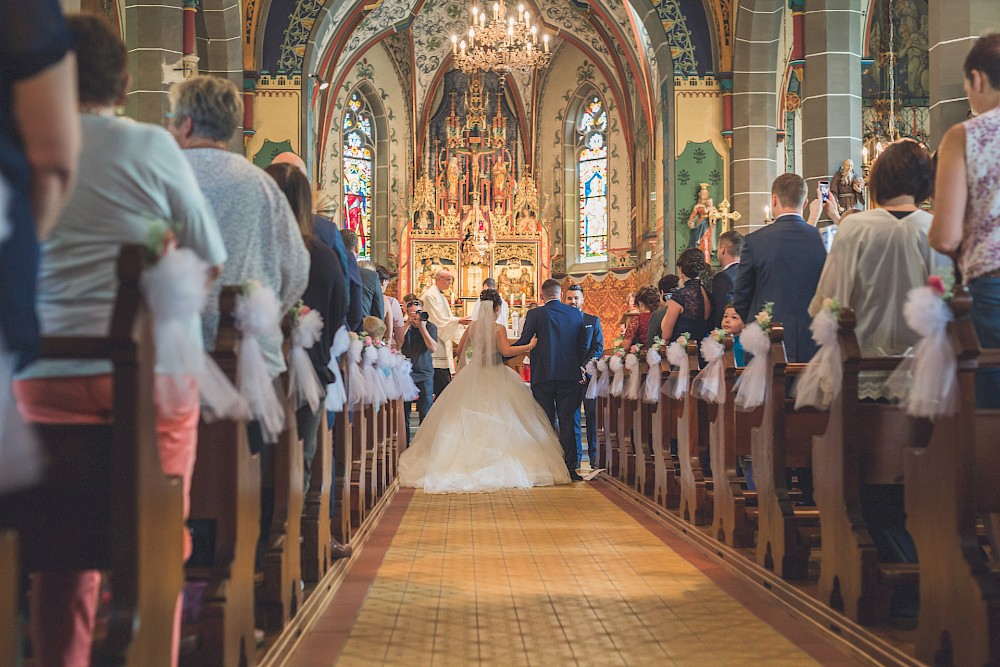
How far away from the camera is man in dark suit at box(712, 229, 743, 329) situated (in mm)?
Result: 7108

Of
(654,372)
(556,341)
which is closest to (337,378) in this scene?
(654,372)

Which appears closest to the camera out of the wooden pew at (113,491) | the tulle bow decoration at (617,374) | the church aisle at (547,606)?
the wooden pew at (113,491)

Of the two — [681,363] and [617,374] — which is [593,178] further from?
[681,363]

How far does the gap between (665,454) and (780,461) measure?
8.76 ft

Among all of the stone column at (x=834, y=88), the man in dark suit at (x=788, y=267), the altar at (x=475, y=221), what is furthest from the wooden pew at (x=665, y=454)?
the altar at (x=475, y=221)

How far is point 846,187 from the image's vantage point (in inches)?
440

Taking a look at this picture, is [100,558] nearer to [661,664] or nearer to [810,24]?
[661,664]

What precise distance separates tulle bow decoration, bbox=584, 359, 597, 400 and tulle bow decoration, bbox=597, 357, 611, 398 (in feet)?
0.68

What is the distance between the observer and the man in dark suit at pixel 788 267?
548 centimetres

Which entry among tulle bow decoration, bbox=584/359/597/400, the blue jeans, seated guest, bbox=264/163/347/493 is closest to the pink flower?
the blue jeans

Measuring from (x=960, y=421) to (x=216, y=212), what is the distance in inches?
87.9

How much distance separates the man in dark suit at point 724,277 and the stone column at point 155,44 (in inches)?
235

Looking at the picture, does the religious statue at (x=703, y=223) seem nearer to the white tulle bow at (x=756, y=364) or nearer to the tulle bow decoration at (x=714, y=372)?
the tulle bow decoration at (x=714, y=372)

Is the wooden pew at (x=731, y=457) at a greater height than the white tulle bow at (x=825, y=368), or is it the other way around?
the white tulle bow at (x=825, y=368)
